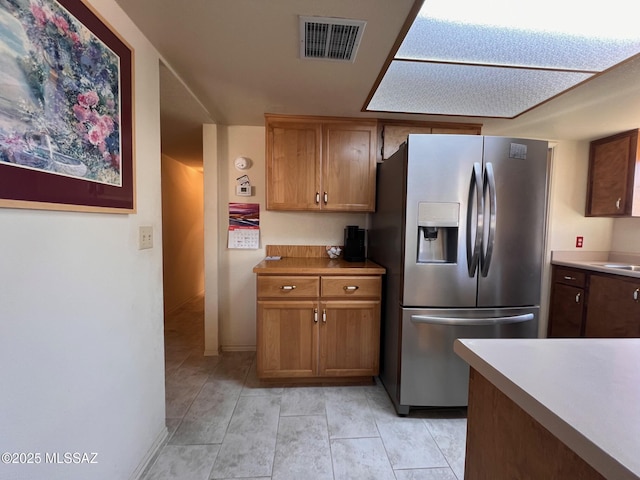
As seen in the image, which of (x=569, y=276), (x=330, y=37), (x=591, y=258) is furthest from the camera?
(x=591, y=258)

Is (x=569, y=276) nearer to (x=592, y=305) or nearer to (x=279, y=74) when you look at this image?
(x=592, y=305)

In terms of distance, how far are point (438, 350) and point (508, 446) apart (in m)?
1.11

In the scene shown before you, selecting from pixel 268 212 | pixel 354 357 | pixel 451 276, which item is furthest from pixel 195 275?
pixel 451 276

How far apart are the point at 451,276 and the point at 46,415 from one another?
6.26ft

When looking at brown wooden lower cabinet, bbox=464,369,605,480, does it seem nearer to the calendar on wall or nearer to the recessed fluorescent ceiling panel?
the recessed fluorescent ceiling panel

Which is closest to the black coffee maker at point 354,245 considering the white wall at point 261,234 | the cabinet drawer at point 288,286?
the white wall at point 261,234

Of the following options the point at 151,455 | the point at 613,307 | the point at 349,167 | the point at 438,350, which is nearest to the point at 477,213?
the point at 438,350

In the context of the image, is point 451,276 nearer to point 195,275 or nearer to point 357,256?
point 357,256

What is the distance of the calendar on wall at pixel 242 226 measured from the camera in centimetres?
237

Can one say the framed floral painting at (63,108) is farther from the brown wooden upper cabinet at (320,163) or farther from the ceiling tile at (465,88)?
the ceiling tile at (465,88)

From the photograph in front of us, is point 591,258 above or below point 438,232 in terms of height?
below

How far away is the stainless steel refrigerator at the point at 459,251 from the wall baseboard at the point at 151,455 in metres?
1.43

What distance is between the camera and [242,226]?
2.38 m

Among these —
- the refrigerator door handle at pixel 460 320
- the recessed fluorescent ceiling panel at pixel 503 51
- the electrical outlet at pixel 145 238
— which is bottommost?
the refrigerator door handle at pixel 460 320
